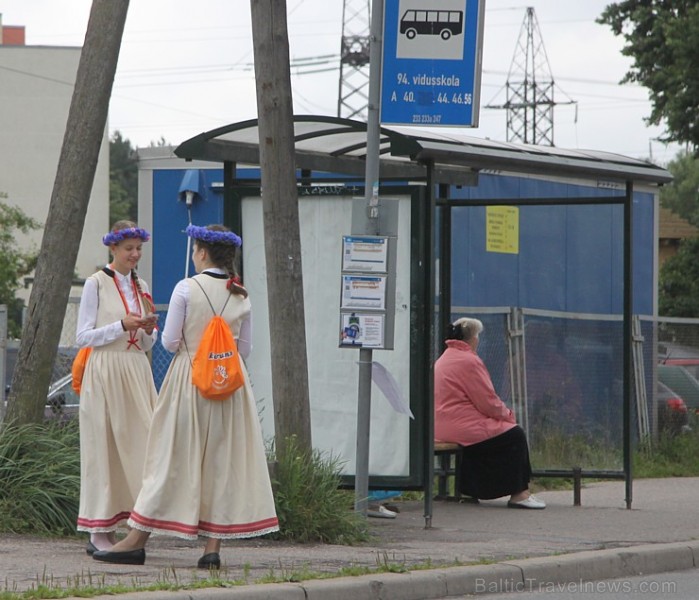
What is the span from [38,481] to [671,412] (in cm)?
957

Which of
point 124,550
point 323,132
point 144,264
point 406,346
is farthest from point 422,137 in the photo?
point 144,264

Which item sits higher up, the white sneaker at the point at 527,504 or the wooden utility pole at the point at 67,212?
the wooden utility pole at the point at 67,212

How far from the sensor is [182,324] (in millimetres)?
7703

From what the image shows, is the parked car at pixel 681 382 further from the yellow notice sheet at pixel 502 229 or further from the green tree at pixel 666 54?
the green tree at pixel 666 54

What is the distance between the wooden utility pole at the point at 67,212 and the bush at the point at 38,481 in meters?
0.35

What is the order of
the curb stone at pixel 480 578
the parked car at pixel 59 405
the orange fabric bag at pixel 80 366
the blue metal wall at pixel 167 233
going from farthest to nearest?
the blue metal wall at pixel 167 233 < the parked car at pixel 59 405 < the orange fabric bag at pixel 80 366 < the curb stone at pixel 480 578

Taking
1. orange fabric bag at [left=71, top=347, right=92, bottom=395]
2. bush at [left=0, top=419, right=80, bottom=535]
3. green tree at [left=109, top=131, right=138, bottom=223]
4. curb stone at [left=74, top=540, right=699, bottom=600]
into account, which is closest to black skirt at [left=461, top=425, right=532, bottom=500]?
curb stone at [left=74, top=540, right=699, bottom=600]

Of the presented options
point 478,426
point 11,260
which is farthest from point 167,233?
point 11,260

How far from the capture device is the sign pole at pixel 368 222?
9828 mm

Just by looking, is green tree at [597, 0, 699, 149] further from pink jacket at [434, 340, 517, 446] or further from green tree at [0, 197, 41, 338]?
green tree at [0, 197, 41, 338]

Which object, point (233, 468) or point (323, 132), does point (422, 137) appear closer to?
point (323, 132)

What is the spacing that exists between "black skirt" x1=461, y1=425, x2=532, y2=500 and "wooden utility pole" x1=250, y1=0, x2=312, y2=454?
2598 millimetres

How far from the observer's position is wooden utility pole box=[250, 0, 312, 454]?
31.9ft

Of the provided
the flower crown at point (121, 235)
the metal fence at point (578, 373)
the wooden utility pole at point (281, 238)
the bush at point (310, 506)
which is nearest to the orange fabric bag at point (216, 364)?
the flower crown at point (121, 235)
